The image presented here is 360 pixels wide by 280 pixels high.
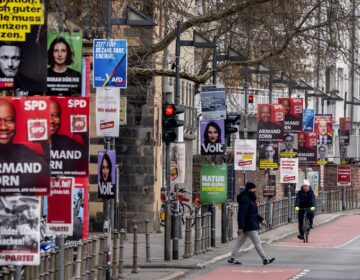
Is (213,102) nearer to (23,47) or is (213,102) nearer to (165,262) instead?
(165,262)

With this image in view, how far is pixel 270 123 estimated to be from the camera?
47.9 metres

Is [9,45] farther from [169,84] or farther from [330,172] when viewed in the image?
[330,172]

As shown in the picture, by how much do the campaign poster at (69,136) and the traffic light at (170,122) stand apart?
11.9 m

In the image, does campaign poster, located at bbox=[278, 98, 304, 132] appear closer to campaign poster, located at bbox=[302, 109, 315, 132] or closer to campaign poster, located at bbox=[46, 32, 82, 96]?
campaign poster, located at bbox=[302, 109, 315, 132]

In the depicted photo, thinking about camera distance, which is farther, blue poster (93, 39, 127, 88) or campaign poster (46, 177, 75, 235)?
blue poster (93, 39, 127, 88)

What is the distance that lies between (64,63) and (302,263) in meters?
14.1

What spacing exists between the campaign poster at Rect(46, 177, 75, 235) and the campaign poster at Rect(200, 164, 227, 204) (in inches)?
728

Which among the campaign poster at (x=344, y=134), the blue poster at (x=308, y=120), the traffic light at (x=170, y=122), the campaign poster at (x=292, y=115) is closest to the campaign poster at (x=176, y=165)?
the traffic light at (x=170, y=122)

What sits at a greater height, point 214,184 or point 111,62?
point 111,62

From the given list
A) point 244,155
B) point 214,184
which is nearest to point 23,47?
point 214,184

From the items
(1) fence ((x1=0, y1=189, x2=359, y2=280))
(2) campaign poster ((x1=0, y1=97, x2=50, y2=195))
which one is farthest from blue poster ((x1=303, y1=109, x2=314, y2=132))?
(2) campaign poster ((x1=0, y1=97, x2=50, y2=195))

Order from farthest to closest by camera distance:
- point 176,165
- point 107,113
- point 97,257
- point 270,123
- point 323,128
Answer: point 323,128
point 270,123
point 176,165
point 107,113
point 97,257

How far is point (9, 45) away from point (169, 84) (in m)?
33.6

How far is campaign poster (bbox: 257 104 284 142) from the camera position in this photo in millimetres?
47781
